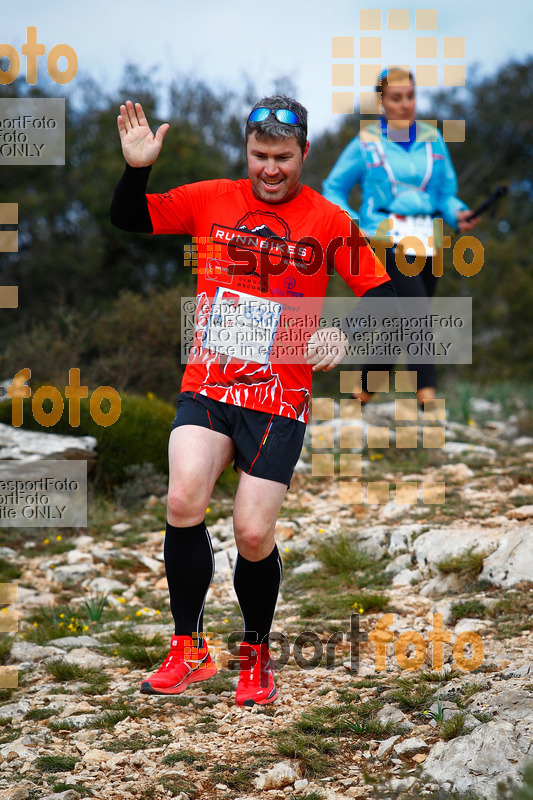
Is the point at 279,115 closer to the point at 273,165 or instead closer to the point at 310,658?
the point at 273,165

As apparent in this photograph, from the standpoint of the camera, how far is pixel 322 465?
6719 millimetres

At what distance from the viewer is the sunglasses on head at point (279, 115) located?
282 centimetres

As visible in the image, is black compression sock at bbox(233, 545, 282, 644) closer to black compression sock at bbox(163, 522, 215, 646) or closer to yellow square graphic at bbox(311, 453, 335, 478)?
black compression sock at bbox(163, 522, 215, 646)

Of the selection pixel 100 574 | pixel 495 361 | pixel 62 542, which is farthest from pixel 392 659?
pixel 495 361

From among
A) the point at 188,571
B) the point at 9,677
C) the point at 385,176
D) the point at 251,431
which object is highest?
the point at 385,176

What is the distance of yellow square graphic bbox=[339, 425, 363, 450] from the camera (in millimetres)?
6992

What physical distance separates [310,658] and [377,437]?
381 cm

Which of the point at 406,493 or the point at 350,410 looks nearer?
the point at 406,493

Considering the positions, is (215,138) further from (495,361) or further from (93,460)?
(93,460)

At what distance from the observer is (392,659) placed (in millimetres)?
3301

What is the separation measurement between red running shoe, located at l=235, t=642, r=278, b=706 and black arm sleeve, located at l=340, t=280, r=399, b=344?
3.98ft

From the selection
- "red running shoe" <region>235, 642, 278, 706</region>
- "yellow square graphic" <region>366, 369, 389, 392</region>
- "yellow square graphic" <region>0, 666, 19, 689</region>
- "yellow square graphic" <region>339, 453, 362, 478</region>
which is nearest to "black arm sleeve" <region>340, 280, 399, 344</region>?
"red running shoe" <region>235, 642, 278, 706</region>

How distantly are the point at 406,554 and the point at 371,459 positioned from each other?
2.31 meters

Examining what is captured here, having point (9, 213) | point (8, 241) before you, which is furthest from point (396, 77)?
point (8, 241)
